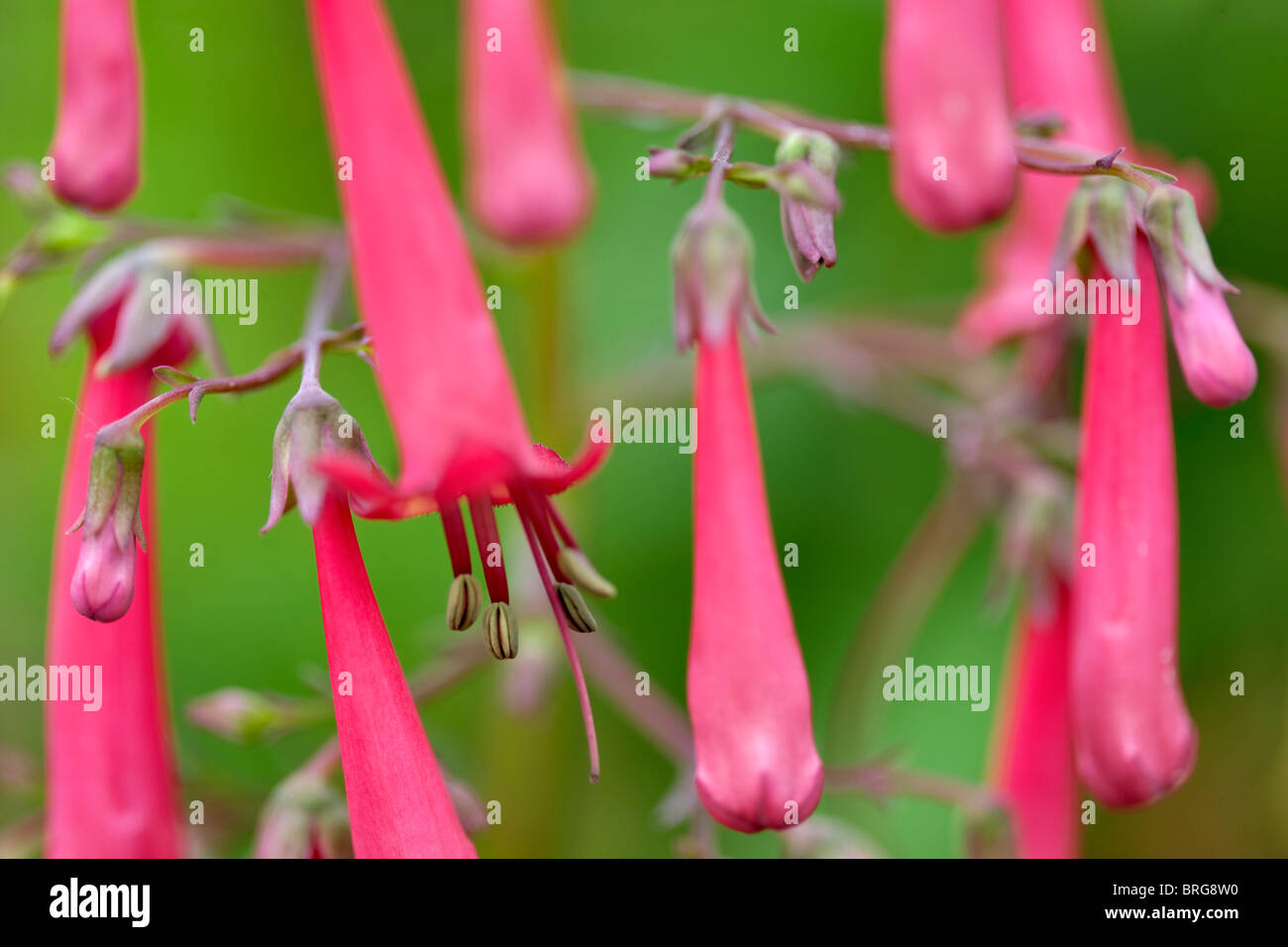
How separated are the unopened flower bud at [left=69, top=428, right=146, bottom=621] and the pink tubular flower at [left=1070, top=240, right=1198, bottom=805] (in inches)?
23.4

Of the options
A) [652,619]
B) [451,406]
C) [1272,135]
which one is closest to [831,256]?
[451,406]

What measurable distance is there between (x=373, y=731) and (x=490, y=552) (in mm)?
122

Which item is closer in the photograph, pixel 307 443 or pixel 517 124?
pixel 307 443

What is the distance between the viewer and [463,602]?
752mm

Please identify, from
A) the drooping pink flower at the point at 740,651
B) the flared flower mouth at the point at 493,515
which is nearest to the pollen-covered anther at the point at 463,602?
the flared flower mouth at the point at 493,515

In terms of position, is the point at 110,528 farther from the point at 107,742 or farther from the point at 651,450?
the point at 651,450

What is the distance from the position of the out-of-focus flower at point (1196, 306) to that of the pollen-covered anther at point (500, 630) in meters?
0.44

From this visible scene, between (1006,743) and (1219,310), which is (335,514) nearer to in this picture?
(1219,310)

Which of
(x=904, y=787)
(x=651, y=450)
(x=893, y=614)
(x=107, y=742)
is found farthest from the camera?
(x=651, y=450)

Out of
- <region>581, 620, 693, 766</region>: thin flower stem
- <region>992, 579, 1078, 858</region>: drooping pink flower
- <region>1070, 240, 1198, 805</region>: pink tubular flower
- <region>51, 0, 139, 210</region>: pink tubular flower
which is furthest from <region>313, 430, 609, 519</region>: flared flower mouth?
<region>992, 579, 1078, 858</region>: drooping pink flower

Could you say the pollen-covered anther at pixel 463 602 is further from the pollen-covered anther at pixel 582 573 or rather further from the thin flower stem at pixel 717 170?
the thin flower stem at pixel 717 170

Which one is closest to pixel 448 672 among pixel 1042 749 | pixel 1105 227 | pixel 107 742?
pixel 107 742

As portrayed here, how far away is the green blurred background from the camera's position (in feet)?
5.55

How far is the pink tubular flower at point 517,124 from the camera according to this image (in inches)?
41.6
